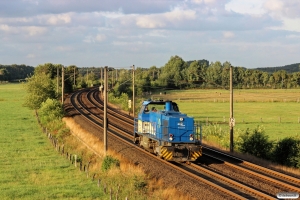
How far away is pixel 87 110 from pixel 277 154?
39.7m

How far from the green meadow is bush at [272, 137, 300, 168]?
14213 millimetres

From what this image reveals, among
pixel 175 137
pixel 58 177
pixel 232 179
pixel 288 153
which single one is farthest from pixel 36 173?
pixel 288 153

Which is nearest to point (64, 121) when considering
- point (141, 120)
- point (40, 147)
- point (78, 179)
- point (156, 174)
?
point (40, 147)

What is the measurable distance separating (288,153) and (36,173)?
17.9 meters

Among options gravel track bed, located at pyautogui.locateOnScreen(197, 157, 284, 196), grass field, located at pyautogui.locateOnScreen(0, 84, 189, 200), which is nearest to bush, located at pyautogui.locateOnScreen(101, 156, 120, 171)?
grass field, located at pyautogui.locateOnScreen(0, 84, 189, 200)

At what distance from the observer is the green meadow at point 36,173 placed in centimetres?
2308

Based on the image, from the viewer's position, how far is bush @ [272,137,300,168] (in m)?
29.7

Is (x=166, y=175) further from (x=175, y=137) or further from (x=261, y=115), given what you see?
(x=261, y=115)

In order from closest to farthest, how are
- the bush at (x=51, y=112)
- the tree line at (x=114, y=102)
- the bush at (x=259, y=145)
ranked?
1. the tree line at (x=114, y=102)
2. the bush at (x=259, y=145)
3. the bush at (x=51, y=112)

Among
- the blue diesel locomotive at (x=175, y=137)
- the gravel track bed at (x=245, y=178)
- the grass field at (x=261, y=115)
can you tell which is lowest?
the grass field at (x=261, y=115)

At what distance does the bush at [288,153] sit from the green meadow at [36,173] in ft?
46.6

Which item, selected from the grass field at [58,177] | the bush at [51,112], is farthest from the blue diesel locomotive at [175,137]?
the bush at [51,112]

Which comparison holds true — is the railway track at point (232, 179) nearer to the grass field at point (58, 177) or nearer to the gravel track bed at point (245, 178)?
the gravel track bed at point (245, 178)

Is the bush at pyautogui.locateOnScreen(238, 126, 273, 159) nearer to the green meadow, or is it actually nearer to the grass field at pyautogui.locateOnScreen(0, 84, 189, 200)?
the grass field at pyautogui.locateOnScreen(0, 84, 189, 200)
